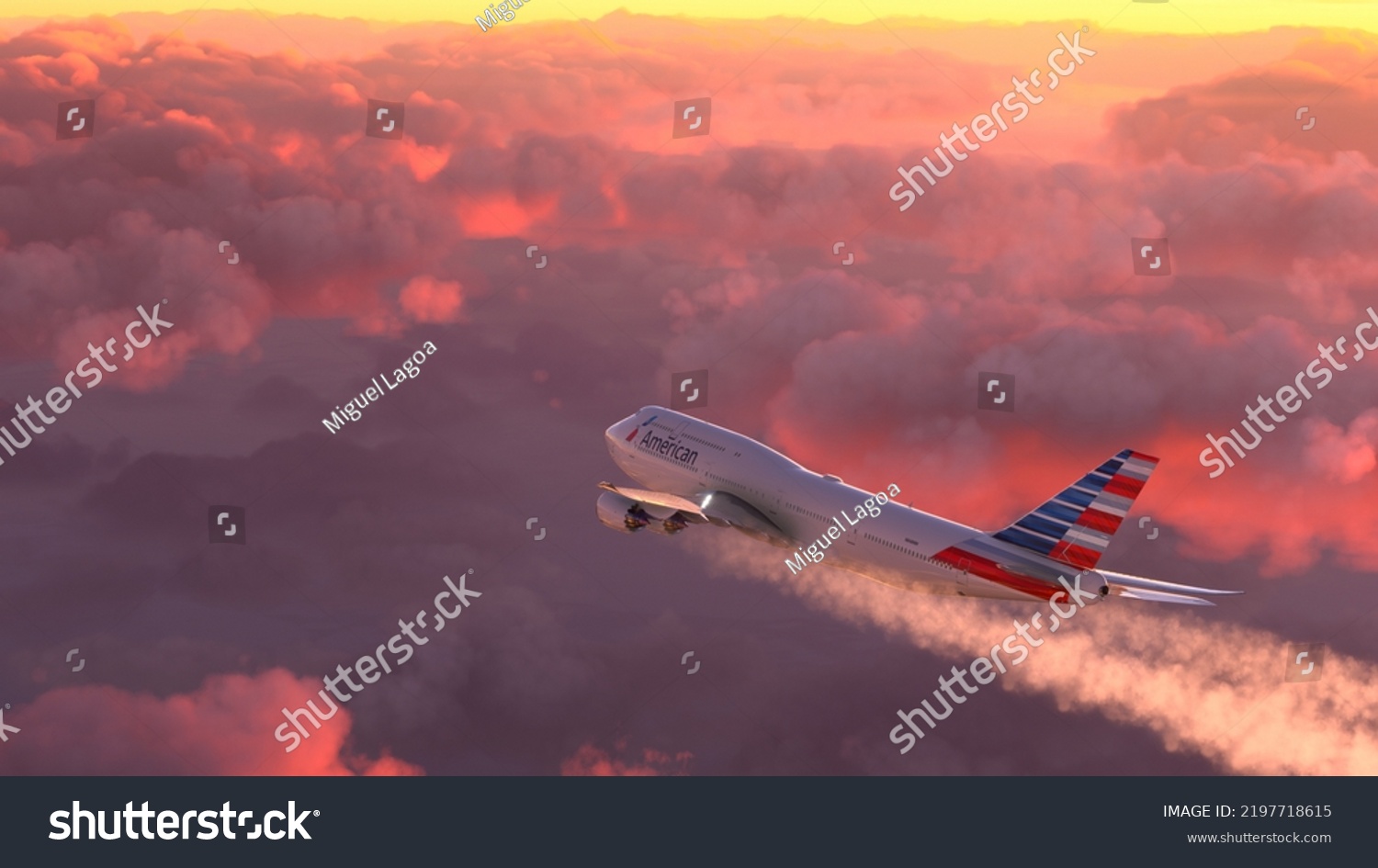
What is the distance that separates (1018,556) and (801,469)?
81.8 feet

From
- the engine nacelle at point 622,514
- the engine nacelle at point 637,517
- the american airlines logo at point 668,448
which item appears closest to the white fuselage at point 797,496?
the american airlines logo at point 668,448

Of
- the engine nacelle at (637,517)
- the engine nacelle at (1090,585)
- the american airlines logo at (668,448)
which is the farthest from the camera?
the american airlines logo at (668,448)

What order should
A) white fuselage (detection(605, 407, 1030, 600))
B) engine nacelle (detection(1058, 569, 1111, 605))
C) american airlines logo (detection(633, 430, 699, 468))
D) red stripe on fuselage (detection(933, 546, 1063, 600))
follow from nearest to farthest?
engine nacelle (detection(1058, 569, 1111, 605)) < red stripe on fuselage (detection(933, 546, 1063, 600)) < white fuselage (detection(605, 407, 1030, 600)) < american airlines logo (detection(633, 430, 699, 468))

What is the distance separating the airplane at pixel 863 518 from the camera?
114m

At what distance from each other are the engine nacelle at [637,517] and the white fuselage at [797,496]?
9.67 feet

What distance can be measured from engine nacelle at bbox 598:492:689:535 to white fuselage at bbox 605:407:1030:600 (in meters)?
2.95

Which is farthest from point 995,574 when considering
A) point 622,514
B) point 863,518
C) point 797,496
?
point 622,514

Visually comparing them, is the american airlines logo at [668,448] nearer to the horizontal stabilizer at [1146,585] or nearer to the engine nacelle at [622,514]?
the engine nacelle at [622,514]

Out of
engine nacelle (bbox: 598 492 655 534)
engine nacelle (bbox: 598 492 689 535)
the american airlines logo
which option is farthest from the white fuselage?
engine nacelle (bbox: 598 492 655 534)

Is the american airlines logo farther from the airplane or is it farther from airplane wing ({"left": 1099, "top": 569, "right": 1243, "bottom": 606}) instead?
airplane wing ({"left": 1099, "top": 569, "right": 1243, "bottom": 606})

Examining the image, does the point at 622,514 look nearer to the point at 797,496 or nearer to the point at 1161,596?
the point at 797,496

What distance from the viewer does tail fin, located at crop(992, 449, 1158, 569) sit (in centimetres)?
11188

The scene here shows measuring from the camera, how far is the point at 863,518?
128 metres
